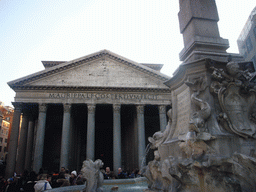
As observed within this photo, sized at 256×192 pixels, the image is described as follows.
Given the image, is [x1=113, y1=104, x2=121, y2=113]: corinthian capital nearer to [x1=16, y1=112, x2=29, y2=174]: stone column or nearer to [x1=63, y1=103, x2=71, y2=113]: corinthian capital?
[x1=63, y1=103, x2=71, y2=113]: corinthian capital

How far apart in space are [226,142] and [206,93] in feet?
2.79

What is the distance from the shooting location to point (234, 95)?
135 inches

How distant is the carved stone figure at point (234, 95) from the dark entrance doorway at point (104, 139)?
74.2 ft

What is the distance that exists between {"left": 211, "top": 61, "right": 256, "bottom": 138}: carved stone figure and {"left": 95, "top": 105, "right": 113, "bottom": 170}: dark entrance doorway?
22.6 m

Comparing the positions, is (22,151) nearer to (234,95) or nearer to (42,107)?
(42,107)

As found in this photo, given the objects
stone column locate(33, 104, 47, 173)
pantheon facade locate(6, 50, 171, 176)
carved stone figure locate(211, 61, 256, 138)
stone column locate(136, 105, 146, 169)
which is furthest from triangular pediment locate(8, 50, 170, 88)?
carved stone figure locate(211, 61, 256, 138)

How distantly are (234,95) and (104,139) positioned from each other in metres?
24.6

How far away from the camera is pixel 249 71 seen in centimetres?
364

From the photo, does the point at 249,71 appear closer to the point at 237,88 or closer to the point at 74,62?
the point at 237,88

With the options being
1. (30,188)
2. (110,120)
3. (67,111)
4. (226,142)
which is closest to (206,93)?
(226,142)

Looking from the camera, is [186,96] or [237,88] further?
[186,96]

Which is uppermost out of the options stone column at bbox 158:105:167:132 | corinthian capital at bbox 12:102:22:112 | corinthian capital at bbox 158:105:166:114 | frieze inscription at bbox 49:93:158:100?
frieze inscription at bbox 49:93:158:100

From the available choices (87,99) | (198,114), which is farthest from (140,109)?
(198,114)

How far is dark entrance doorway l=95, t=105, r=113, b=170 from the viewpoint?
26.1 meters
